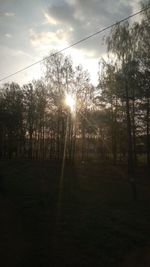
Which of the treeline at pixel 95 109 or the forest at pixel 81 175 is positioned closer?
the forest at pixel 81 175

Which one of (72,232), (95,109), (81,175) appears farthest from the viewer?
(95,109)

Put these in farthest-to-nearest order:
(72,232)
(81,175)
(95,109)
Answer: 1. (95,109)
2. (81,175)
3. (72,232)

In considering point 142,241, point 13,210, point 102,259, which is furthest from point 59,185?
point 102,259

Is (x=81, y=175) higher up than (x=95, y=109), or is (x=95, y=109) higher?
(x=95, y=109)

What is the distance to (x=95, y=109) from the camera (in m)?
34.3

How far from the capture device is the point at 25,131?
43.7m

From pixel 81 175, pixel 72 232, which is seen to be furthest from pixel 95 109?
pixel 72 232

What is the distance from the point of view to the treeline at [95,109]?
18.1 metres

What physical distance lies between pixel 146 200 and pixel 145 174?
9684 mm

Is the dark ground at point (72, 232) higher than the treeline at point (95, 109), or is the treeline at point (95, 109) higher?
the treeline at point (95, 109)

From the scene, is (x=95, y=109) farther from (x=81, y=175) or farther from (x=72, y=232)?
(x=72, y=232)

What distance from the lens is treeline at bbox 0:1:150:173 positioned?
59.4 feet

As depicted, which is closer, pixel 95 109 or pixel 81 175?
pixel 81 175

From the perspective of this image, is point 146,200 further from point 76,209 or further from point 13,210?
point 13,210
